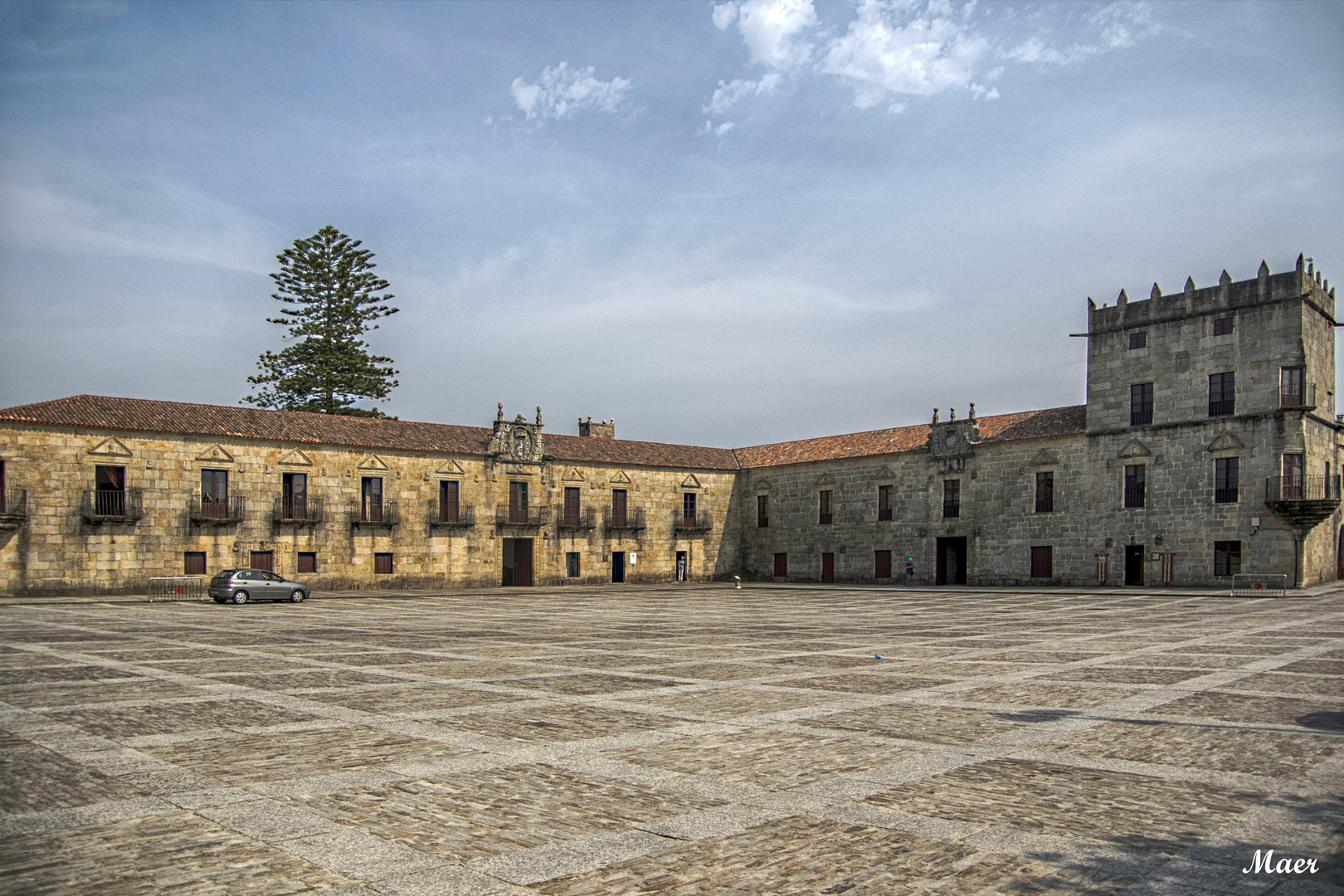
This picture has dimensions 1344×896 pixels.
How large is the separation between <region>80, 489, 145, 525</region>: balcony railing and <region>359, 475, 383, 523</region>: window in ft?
25.8

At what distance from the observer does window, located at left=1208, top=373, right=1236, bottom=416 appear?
32.9 meters

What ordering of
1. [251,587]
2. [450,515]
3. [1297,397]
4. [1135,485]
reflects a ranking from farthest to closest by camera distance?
[450,515] < [1135,485] < [1297,397] < [251,587]

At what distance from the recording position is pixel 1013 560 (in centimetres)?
3831

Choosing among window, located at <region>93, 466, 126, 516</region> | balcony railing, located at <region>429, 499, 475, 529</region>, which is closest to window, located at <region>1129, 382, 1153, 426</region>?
balcony railing, located at <region>429, 499, 475, 529</region>

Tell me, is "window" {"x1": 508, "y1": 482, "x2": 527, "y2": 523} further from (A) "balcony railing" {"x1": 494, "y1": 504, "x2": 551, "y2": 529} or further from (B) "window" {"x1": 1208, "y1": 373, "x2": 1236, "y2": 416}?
(B) "window" {"x1": 1208, "y1": 373, "x2": 1236, "y2": 416}

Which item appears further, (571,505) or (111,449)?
(571,505)

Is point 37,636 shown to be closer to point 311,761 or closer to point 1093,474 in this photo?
point 311,761

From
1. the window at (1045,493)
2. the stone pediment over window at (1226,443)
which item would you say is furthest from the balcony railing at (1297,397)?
the window at (1045,493)

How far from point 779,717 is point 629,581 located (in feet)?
122

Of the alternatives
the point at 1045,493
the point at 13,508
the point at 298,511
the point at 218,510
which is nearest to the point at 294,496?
the point at 298,511

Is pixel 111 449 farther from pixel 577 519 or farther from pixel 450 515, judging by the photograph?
pixel 577 519

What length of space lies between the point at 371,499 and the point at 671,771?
33762mm

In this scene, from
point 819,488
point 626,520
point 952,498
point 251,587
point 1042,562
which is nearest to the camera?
point 251,587

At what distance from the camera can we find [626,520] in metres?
45.5
